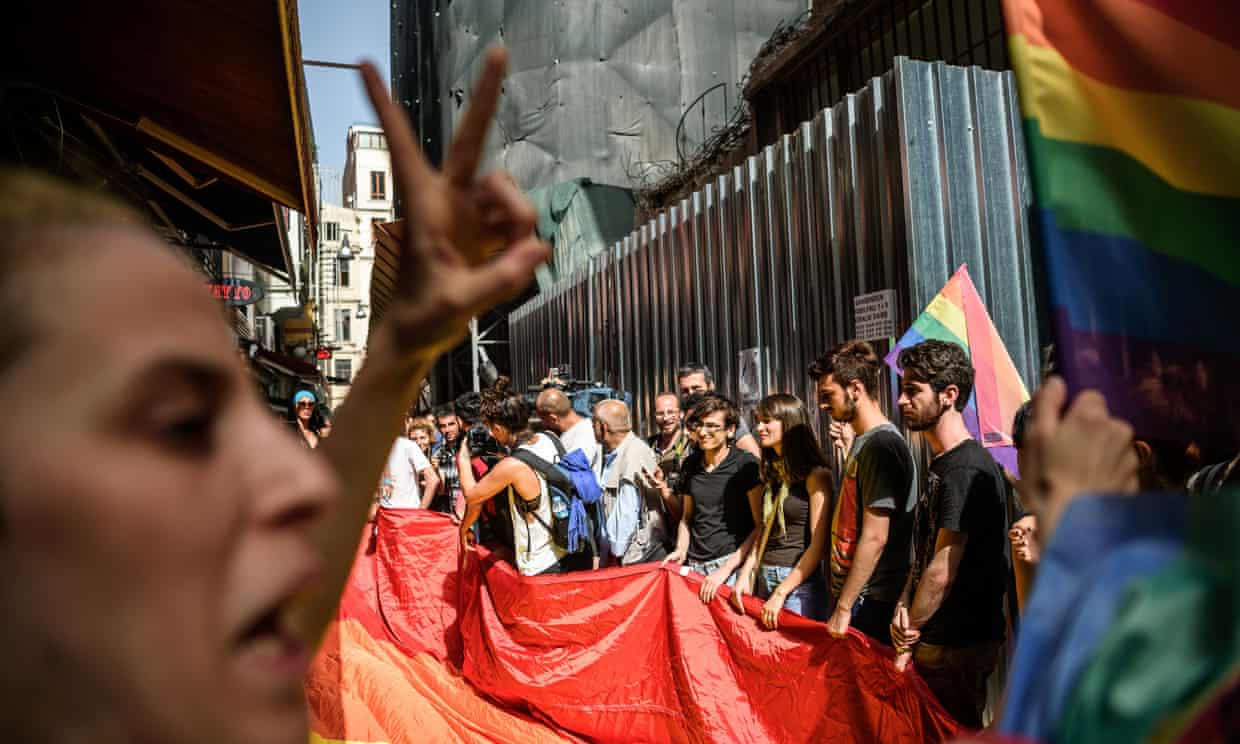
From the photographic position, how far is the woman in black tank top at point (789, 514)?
15.3ft

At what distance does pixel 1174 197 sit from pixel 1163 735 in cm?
95

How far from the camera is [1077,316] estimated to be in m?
1.36

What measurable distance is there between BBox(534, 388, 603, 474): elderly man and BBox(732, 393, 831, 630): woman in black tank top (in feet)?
6.59

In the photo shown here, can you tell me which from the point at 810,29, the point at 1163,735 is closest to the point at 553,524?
the point at 1163,735

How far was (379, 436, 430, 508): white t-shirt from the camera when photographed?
8.62 meters

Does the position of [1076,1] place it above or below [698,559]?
above

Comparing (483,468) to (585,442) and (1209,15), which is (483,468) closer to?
(585,442)

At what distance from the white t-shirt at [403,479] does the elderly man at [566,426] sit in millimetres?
2243

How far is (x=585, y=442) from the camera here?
6918mm

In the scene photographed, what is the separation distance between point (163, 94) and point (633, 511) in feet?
12.5

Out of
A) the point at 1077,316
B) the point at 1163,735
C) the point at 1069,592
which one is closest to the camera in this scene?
the point at 1163,735

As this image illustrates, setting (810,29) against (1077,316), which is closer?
(1077,316)

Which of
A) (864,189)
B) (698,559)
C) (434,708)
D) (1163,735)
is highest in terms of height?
(864,189)

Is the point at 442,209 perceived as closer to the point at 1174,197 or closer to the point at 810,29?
the point at 1174,197
